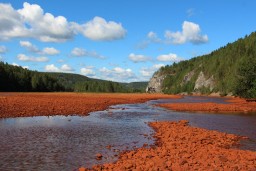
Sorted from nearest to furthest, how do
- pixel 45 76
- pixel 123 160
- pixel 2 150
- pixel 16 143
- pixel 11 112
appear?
1. pixel 123 160
2. pixel 2 150
3. pixel 16 143
4. pixel 11 112
5. pixel 45 76

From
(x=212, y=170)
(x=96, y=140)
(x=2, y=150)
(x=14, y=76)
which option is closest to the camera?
(x=212, y=170)

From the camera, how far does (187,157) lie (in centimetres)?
1705

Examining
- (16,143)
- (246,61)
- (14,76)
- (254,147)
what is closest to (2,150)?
(16,143)

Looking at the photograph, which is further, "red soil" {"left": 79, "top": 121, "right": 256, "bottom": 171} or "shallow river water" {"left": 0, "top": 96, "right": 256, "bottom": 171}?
"shallow river water" {"left": 0, "top": 96, "right": 256, "bottom": 171}

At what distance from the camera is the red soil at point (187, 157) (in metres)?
15.3

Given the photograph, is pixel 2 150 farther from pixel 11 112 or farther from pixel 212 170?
pixel 11 112

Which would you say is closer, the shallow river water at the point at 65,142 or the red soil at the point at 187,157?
the red soil at the point at 187,157

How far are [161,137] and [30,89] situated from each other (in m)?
148

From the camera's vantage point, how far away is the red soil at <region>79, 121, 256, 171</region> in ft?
50.1

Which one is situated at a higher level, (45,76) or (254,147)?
(45,76)

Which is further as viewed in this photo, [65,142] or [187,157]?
[65,142]

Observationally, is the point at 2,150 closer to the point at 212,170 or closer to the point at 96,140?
the point at 96,140

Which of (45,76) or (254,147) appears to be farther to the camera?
(45,76)

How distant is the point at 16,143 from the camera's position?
821 inches
